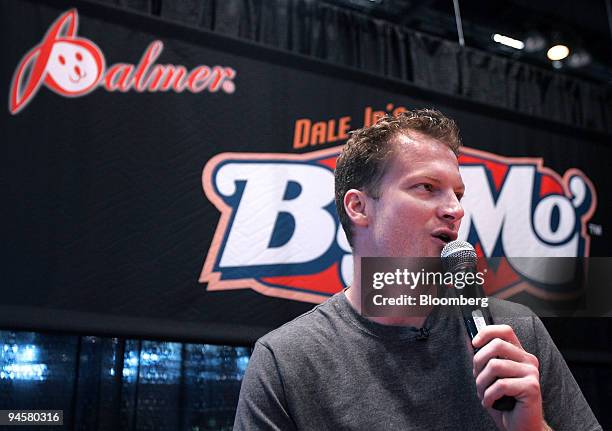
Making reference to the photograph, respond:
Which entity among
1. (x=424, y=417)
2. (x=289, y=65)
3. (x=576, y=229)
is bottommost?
(x=424, y=417)

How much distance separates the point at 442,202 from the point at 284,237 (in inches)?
40.7

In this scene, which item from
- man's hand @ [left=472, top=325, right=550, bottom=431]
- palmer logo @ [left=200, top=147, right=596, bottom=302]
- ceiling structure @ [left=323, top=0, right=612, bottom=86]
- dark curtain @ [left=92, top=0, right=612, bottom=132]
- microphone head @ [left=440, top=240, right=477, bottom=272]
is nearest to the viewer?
man's hand @ [left=472, top=325, right=550, bottom=431]

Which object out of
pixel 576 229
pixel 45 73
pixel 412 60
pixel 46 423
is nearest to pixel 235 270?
pixel 46 423

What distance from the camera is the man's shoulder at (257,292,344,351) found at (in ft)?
3.74

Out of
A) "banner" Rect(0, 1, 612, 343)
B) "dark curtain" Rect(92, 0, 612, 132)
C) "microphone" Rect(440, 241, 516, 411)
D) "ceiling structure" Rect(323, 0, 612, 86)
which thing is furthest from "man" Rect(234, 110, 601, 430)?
"ceiling structure" Rect(323, 0, 612, 86)

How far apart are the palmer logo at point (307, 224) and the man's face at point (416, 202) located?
30.7 inches

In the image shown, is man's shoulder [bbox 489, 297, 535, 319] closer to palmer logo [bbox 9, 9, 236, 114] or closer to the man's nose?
→ the man's nose

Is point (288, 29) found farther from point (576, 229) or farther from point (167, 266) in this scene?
point (576, 229)

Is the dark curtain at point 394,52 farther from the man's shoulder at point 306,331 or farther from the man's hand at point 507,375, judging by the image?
the man's hand at point 507,375

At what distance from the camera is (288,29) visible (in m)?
2.38

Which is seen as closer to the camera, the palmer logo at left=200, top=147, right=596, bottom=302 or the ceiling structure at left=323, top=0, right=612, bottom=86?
the palmer logo at left=200, top=147, right=596, bottom=302

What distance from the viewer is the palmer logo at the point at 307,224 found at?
6.61 feet

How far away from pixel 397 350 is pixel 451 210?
28cm

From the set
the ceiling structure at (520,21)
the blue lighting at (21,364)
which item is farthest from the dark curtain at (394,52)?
the blue lighting at (21,364)
